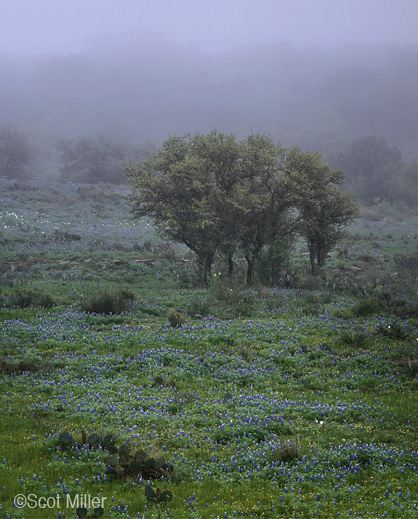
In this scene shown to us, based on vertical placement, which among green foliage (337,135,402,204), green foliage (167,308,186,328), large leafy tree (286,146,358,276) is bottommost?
green foliage (167,308,186,328)

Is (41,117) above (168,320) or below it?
above

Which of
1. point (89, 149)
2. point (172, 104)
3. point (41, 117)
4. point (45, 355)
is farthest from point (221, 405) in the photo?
point (172, 104)

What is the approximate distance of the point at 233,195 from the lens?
20.7 meters

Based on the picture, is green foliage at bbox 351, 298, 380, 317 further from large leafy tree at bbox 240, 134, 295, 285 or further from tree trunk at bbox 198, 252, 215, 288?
tree trunk at bbox 198, 252, 215, 288

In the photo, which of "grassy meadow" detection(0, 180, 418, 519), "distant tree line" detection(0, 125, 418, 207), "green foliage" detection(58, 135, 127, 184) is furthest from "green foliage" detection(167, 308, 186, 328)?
"green foliage" detection(58, 135, 127, 184)

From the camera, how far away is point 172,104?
17775 cm

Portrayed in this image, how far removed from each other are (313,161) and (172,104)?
16634 cm

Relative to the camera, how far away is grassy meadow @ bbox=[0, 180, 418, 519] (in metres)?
5.84

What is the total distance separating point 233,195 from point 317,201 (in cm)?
457

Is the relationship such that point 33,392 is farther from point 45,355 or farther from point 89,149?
point 89,149

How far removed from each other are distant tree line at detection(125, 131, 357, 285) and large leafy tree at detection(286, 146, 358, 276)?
5 cm

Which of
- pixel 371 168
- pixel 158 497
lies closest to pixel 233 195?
pixel 158 497

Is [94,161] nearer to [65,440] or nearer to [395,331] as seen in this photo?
[395,331]

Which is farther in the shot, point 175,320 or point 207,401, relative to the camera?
point 175,320
